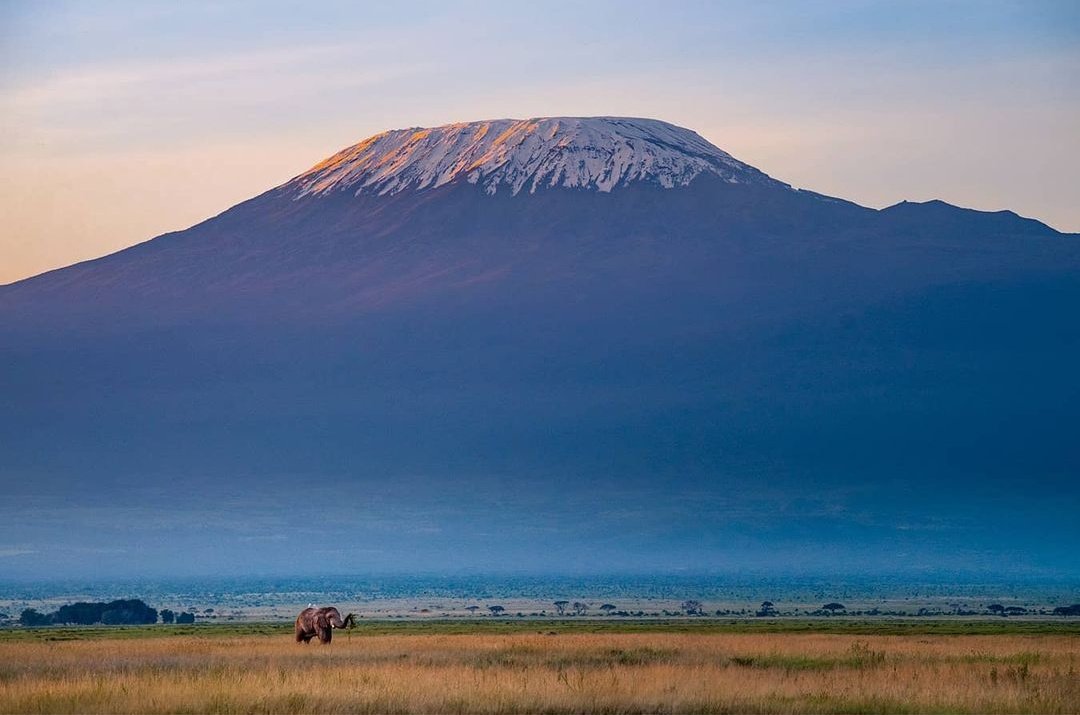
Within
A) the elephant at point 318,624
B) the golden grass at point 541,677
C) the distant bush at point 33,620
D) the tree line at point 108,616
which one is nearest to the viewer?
the golden grass at point 541,677

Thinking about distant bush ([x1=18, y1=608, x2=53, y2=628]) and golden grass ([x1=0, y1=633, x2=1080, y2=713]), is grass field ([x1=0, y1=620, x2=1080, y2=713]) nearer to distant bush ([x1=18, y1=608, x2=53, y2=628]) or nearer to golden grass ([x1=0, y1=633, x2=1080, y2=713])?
golden grass ([x1=0, y1=633, x2=1080, y2=713])

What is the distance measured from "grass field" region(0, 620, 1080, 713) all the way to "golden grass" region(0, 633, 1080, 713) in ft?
0.16

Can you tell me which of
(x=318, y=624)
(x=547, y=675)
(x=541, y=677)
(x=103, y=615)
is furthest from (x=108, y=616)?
(x=541, y=677)

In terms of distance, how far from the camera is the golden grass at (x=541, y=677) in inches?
1076

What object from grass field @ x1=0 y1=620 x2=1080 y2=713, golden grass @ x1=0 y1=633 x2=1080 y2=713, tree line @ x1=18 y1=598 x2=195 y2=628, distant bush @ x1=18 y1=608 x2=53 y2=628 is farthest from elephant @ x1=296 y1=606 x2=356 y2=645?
distant bush @ x1=18 y1=608 x2=53 y2=628

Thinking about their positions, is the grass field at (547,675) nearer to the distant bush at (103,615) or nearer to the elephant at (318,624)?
the elephant at (318,624)

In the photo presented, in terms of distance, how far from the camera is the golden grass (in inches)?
1076

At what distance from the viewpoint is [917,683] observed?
31062mm

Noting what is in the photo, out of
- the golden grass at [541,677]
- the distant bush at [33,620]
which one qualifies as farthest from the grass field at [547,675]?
the distant bush at [33,620]

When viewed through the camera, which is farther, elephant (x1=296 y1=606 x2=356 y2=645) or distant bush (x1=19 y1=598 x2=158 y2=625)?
distant bush (x1=19 y1=598 x2=158 y2=625)

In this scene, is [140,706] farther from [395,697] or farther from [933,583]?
[933,583]

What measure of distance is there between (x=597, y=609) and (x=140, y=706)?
69.8m

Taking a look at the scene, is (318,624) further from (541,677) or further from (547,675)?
(541,677)

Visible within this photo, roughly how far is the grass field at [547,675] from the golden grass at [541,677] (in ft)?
0.16
